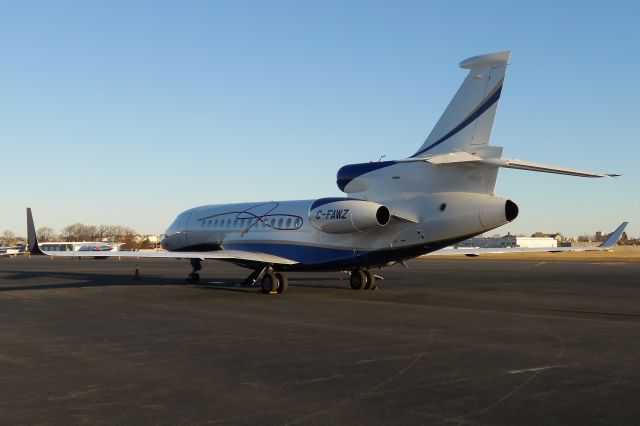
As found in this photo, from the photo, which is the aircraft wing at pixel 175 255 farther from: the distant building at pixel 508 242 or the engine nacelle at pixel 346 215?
the distant building at pixel 508 242

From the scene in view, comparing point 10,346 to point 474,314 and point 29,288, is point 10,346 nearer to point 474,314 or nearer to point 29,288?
point 474,314

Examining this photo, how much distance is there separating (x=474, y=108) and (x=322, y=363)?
11.6m

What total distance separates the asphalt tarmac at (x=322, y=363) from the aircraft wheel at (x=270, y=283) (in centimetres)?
324

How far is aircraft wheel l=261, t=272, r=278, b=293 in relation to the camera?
70.4ft

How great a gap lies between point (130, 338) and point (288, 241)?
36.2 feet

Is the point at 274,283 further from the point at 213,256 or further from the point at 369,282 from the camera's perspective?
the point at 369,282

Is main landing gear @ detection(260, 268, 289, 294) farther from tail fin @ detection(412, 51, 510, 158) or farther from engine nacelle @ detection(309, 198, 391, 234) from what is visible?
tail fin @ detection(412, 51, 510, 158)

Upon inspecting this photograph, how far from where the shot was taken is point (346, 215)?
19984 mm

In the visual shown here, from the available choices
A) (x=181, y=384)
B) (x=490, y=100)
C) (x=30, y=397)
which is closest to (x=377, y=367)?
(x=181, y=384)

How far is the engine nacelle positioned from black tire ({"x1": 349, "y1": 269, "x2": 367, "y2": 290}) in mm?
2831

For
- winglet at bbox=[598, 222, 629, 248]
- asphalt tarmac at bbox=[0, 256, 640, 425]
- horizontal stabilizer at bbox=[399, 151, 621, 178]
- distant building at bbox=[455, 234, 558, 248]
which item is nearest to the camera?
asphalt tarmac at bbox=[0, 256, 640, 425]

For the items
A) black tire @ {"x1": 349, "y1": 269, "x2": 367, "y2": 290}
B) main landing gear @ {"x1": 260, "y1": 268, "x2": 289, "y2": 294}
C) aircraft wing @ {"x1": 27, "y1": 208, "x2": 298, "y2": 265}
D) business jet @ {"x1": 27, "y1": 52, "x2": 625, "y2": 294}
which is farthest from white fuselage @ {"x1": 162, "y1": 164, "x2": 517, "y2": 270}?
black tire @ {"x1": 349, "y1": 269, "x2": 367, "y2": 290}

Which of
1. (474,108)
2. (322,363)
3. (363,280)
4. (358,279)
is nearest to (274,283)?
(358,279)

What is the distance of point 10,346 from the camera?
10.7 meters
